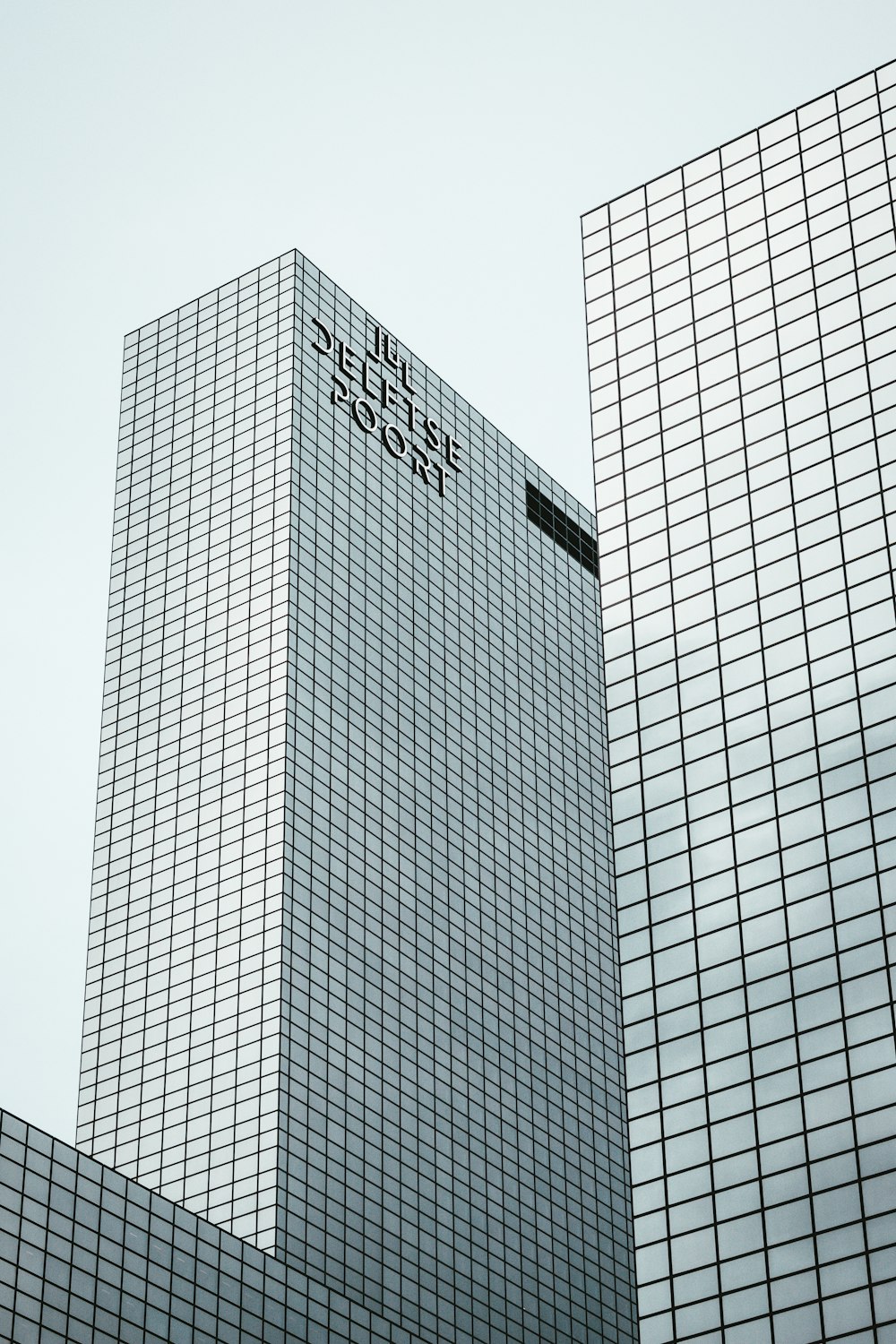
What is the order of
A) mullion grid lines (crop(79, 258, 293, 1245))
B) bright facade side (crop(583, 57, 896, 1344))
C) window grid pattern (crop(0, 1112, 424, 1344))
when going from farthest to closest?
mullion grid lines (crop(79, 258, 293, 1245))
window grid pattern (crop(0, 1112, 424, 1344))
bright facade side (crop(583, 57, 896, 1344))

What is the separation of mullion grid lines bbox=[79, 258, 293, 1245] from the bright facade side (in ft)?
113

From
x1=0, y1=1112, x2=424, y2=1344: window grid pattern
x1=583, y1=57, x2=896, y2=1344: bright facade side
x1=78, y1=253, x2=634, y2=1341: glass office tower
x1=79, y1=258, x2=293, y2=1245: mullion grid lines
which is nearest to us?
x1=583, y1=57, x2=896, y2=1344: bright facade side

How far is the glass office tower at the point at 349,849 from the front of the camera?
121 m

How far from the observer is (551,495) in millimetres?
176625

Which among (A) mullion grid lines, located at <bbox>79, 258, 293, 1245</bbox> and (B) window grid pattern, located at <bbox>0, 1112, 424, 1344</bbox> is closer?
(B) window grid pattern, located at <bbox>0, 1112, 424, 1344</bbox>

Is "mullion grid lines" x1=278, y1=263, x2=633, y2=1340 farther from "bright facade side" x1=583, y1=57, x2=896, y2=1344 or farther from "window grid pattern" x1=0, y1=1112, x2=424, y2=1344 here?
"bright facade side" x1=583, y1=57, x2=896, y2=1344

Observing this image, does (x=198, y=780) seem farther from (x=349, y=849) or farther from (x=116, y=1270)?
(x=116, y=1270)

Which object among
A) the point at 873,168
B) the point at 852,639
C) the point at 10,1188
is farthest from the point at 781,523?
the point at 10,1188

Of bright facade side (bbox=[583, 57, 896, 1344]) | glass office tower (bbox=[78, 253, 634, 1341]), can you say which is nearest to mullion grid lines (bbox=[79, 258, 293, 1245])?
glass office tower (bbox=[78, 253, 634, 1341])

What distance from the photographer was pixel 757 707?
89875 mm

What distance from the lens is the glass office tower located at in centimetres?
12075

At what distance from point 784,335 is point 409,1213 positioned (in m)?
53.5

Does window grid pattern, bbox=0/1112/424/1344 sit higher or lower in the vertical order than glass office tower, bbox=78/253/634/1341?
lower

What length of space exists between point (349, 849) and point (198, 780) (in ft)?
32.6
